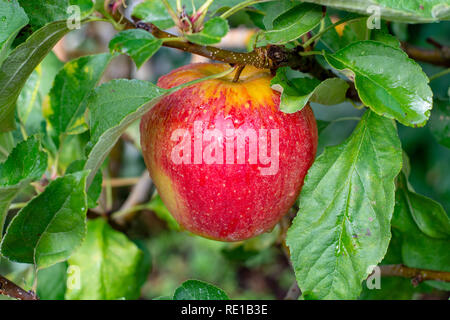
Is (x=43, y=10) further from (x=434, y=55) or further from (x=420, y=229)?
(x=434, y=55)

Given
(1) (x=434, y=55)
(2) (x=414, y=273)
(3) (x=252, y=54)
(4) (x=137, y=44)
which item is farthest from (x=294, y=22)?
(1) (x=434, y=55)

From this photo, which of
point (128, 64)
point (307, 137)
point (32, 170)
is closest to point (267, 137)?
point (307, 137)

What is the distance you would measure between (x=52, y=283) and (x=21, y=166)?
0.28 meters

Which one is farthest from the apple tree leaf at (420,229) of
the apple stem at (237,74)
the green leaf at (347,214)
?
the apple stem at (237,74)

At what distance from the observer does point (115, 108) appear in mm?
506

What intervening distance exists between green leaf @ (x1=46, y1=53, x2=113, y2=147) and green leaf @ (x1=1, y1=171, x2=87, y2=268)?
0.63 ft

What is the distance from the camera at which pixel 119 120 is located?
485 mm

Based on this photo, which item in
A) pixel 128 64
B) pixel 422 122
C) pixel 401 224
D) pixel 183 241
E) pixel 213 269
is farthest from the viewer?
pixel 183 241

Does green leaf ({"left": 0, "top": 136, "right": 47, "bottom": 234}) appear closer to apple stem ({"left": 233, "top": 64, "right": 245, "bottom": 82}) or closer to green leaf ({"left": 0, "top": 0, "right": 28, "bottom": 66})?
green leaf ({"left": 0, "top": 0, "right": 28, "bottom": 66})

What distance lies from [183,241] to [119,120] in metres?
1.68

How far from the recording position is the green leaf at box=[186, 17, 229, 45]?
0.42 metres

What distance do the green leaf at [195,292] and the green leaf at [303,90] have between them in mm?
222

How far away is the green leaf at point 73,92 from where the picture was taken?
25.8 inches

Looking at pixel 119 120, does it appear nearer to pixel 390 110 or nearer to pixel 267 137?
pixel 267 137
